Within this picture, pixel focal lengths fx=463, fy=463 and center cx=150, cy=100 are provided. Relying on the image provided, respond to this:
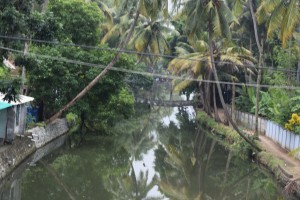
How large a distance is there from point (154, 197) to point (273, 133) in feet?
36.1

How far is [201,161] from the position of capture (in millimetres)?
Answer: 23156

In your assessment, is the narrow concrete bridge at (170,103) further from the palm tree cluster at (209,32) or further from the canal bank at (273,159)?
the canal bank at (273,159)

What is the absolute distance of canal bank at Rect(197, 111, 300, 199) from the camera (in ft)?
48.4

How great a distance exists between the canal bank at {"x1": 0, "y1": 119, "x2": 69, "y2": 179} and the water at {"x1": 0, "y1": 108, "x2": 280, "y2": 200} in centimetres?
40

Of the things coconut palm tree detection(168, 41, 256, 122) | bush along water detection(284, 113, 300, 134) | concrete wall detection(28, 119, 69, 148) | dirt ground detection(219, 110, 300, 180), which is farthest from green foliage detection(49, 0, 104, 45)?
bush along water detection(284, 113, 300, 134)

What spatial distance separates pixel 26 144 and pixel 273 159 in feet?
32.8

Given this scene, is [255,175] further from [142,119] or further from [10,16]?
[142,119]

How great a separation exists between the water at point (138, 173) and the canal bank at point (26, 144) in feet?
1.30

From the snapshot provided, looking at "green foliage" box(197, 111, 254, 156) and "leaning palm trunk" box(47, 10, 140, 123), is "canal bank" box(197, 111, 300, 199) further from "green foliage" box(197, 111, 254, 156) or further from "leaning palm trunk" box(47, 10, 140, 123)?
"leaning palm trunk" box(47, 10, 140, 123)

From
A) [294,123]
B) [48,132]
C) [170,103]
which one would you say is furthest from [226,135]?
[170,103]

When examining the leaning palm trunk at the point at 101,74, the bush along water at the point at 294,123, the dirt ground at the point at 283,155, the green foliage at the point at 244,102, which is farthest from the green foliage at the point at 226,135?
the leaning palm trunk at the point at 101,74

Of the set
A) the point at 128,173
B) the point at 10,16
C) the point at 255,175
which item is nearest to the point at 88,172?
the point at 128,173

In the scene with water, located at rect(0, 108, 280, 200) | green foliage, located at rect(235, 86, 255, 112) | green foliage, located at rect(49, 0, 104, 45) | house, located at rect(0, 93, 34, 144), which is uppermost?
green foliage, located at rect(49, 0, 104, 45)

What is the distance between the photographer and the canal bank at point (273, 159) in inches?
581
